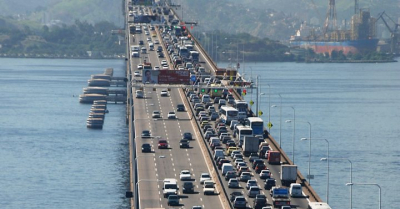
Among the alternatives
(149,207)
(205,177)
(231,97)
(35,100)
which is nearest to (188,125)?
(231,97)

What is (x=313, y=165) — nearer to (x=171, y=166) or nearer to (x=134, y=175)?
(x=171, y=166)

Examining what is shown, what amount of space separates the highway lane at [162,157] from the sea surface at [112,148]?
305cm

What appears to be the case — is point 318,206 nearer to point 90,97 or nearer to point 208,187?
point 208,187

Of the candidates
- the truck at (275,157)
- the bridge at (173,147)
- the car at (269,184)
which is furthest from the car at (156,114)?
the car at (269,184)

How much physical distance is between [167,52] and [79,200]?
228ft

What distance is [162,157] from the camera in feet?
311

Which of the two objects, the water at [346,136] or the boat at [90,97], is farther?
the boat at [90,97]

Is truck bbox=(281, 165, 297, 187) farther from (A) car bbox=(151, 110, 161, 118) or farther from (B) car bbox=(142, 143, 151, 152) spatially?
(A) car bbox=(151, 110, 161, 118)

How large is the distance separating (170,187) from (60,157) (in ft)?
116

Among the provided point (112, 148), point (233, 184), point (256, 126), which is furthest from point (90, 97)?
point (233, 184)

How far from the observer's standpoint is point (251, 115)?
116 metres

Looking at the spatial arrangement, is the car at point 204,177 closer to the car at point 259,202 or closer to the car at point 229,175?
the car at point 229,175

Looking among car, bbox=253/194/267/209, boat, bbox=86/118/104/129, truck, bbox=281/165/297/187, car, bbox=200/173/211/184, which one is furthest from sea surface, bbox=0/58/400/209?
car, bbox=253/194/267/209

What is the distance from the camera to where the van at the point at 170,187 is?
81.2 metres
